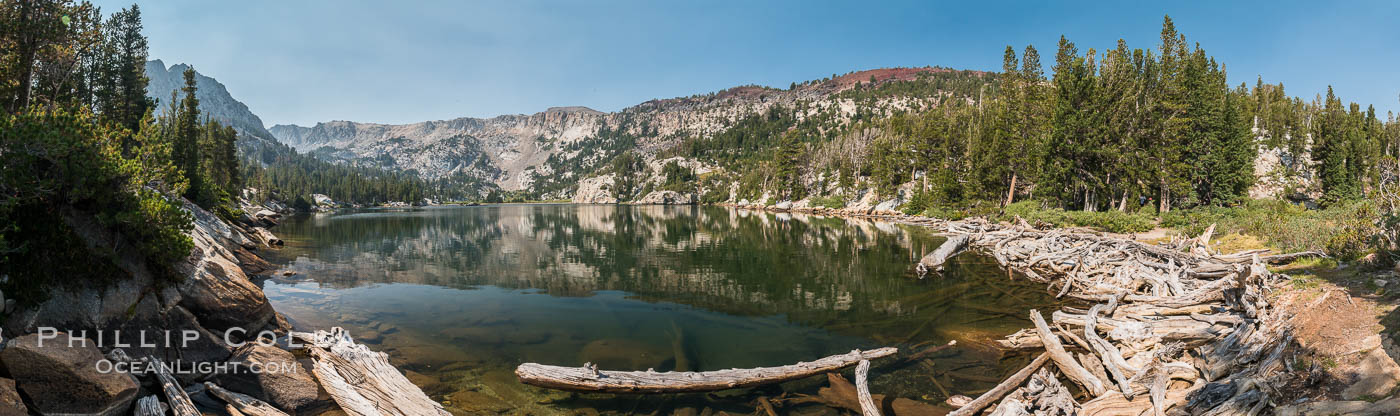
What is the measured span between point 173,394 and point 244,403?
0.99 metres

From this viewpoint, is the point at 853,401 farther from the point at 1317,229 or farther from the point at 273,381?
the point at 1317,229

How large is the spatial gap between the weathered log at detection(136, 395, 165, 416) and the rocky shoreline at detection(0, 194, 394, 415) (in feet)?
0.07

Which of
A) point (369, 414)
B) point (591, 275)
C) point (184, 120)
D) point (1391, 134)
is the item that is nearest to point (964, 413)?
point (369, 414)

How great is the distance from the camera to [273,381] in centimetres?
862

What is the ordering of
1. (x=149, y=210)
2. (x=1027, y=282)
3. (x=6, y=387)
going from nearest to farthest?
1. (x=6, y=387)
2. (x=149, y=210)
3. (x=1027, y=282)

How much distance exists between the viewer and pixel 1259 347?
7.34 meters

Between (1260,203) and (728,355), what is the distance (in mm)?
46389

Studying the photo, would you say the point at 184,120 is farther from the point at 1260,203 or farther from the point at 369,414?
the point at 1260,203

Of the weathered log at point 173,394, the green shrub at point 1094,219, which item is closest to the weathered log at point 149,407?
the weathered log at point 173,394

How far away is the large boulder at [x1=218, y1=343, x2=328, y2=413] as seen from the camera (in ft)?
27.3

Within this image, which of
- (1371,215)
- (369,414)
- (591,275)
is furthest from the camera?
(591,275)

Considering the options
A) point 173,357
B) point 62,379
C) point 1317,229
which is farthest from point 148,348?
point 1317,229

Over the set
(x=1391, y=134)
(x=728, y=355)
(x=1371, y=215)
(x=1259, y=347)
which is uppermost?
(x=1391, y=134)

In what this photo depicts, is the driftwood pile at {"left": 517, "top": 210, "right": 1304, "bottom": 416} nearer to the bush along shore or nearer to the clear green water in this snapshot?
the clear green water
